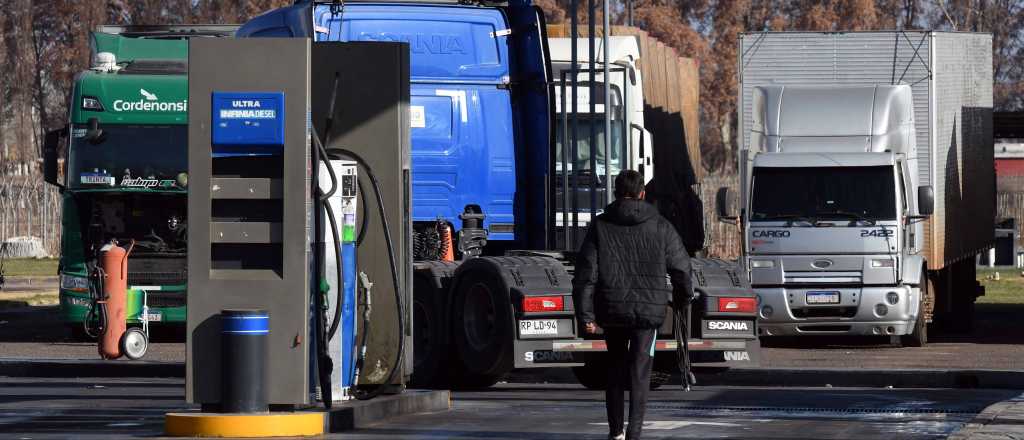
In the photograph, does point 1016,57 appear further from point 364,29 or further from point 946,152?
point 364,29

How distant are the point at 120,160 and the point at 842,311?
8587 mm

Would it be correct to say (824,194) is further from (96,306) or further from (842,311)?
(96,306)

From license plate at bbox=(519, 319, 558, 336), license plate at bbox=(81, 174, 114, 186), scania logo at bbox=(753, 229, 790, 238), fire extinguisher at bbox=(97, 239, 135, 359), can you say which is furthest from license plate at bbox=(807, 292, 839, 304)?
license plate at bbox=(81, 174, 114, 186)

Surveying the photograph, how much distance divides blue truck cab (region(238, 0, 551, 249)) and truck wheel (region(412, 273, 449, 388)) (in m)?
1.14

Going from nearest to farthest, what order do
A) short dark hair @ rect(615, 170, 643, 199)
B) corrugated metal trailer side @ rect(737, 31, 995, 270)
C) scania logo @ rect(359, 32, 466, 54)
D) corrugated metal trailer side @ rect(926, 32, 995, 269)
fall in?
1. short dark hair @ rect(615, 170, 643, 199)
2. scania logo @ rect(359, 32, 466, 54)
3. corrugated metal trailer side @ rect(737, 31, 995, 270)
4. corrugated metal trailer side @ rect(926, 32, 995, 269)

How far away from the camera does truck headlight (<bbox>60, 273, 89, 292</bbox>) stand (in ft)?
72.0

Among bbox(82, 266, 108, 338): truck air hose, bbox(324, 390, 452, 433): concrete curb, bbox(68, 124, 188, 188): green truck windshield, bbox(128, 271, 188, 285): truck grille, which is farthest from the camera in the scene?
bbox(128, 271, 188, 285): truck grille

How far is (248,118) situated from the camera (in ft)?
37.4

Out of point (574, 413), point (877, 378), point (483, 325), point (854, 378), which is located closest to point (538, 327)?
point (483, 325)

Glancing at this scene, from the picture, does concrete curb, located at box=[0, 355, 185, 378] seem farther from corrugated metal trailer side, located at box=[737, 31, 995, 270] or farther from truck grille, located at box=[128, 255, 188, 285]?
corrugated metal trailer side, located at box=[737, 31, 995, 270]

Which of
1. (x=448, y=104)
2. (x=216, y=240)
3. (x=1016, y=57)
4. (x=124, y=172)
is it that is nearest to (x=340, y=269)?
(x=216, y=240)

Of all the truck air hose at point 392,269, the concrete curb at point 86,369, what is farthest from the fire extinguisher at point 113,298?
the truck air hose at point 392,269

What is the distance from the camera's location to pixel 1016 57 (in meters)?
70.4

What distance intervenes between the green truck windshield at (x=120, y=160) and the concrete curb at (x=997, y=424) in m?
11.4
